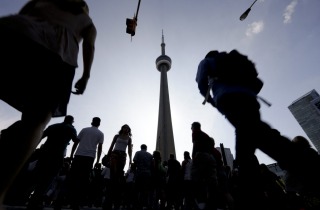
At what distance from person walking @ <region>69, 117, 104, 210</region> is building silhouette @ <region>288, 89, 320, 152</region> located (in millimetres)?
91469

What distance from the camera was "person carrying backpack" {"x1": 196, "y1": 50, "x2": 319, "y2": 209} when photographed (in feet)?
6.54

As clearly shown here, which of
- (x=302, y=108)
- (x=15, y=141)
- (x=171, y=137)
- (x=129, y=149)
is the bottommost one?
(x=15, y=141)

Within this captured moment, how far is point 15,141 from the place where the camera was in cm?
123

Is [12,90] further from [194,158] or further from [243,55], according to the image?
[194,158]

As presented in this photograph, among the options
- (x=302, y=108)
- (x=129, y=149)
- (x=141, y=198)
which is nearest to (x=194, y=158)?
(x=129, y=149)

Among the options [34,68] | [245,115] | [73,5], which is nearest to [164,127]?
[245,115]

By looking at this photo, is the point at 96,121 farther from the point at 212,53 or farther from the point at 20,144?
the point at 20,144

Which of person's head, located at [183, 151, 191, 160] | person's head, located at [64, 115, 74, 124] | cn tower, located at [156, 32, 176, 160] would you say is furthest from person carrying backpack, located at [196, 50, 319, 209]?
cn tower, located at [156, 32, 176, 160]

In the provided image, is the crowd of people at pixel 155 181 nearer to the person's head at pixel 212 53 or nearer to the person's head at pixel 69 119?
the person's head at pixel 69 119

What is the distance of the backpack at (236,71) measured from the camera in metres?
2.50

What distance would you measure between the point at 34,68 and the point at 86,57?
1.60ft

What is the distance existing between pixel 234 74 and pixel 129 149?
351 centimetres

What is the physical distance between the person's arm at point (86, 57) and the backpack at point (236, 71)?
1.52 m

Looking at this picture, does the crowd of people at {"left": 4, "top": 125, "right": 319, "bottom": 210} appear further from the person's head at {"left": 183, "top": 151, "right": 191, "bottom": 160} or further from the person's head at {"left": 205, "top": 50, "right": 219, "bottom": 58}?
the person's head at {"left": 205, "top": 50, "right": 219, "bottom": 58}
